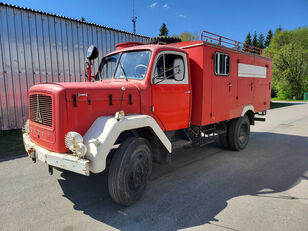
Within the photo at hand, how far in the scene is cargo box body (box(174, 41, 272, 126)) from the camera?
475 cm

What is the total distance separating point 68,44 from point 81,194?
7491mm

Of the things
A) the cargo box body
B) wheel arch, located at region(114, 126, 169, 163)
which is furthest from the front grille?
the cargo box body

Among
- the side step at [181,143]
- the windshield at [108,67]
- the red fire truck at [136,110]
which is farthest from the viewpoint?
the side step at [181,143]

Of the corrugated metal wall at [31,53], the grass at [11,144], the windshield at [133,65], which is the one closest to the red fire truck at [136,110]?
the windshield at [133,65]

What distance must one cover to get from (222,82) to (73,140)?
3.94 metres

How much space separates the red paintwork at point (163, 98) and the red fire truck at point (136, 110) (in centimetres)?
1

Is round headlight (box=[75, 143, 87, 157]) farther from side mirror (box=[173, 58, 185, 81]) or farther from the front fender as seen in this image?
side mirror (box=[173, 58, 185, 81])

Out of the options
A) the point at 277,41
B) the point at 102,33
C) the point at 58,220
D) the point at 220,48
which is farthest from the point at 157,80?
the point at 277,41

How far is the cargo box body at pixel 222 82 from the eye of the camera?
15.6 feet

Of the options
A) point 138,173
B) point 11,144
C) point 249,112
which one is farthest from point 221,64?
point 11,144

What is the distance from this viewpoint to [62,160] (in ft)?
9.56

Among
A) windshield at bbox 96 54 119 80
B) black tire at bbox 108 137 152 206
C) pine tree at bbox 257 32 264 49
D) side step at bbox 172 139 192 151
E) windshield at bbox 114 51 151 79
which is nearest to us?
black tire at bbox 108 137 152 206

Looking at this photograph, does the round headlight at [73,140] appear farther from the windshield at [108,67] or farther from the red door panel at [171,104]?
the windshield at [108,67]

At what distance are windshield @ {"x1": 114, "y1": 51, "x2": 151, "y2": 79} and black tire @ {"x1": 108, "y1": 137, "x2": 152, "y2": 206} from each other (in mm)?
1258
